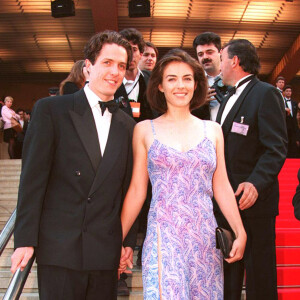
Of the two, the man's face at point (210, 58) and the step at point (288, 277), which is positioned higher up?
the man's face at point (210, 58)

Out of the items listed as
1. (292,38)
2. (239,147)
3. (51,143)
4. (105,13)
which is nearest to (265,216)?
(239,147)

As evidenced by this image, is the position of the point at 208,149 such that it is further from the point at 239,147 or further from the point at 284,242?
the point at 284,242

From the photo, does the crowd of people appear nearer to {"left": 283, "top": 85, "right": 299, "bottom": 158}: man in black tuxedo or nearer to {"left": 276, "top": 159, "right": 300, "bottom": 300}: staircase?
{"left": 276, "top": 159, "right": 300, "bottom": 300}: staircase

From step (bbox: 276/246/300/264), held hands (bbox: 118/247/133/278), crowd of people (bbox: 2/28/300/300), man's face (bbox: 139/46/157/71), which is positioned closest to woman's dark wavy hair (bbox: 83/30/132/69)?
crowd of people (bbox: 2/28/300/300)

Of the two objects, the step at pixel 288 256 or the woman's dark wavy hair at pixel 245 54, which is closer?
the woman's dark wavy hair at pixel 245 54

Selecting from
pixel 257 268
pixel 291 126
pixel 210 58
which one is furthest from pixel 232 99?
pixel 291 126

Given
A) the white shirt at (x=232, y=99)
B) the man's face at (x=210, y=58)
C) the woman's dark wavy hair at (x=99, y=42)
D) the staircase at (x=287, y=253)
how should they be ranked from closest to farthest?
the woman's dark wavy hair at (x=99, y=42), the white shirt at (x=232, y=99), the staircase at (x=287, y=253), the man's face at (x=210, y=58)

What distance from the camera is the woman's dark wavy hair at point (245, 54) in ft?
9.65

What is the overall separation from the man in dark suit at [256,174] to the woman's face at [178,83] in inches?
21.4

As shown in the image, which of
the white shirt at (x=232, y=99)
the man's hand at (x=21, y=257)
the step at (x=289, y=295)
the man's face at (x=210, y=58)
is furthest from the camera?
the man's face at (x=210, y=58)

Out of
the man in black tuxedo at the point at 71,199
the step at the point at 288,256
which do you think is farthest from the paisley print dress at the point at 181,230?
the step at the point at 288,256

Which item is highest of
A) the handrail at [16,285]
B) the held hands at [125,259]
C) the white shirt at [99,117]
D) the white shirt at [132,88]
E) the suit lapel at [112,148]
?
the white shirt at [132,88]

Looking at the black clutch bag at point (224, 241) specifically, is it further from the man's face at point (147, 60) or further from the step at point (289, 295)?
the man's face at point (147, 60)

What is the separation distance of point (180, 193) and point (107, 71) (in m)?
0.64
